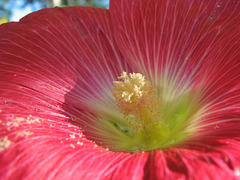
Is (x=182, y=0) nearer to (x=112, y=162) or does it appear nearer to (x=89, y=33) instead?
(x=89, y=33)

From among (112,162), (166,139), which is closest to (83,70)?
(166,139)

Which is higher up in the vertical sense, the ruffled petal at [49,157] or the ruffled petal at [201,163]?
the ruffled petal at [49,157]

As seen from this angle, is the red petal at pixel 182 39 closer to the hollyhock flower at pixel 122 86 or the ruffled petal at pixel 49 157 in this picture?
the hollyhock flower at pixel 122 86

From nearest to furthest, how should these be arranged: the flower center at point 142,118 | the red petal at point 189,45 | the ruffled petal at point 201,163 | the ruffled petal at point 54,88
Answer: the ruffled petal at point 201,163
the ruffled petal at point 54,88
the red petal at point 189,45
the flower center at point 142,118

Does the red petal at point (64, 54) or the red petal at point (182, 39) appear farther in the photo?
the red petal at point (64, 54)

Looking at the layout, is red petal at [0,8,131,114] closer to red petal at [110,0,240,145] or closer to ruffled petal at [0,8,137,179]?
ruffled petal at [0,8,137,179]

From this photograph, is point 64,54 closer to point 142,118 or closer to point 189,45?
point 142,118

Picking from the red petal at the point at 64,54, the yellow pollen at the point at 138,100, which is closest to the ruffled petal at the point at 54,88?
the red petal at the point at 64,54

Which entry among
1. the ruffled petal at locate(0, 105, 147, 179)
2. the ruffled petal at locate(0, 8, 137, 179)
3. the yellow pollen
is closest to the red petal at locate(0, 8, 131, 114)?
the ruffled petal at locate(0, 8, 137, 179)

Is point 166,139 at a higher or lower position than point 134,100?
lower
